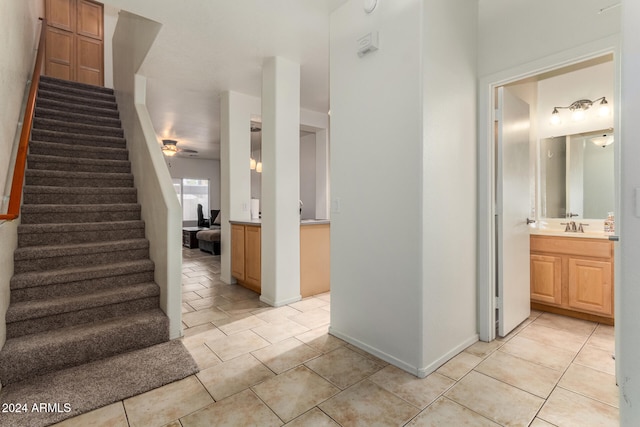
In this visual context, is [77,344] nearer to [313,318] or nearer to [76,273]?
[76,273]

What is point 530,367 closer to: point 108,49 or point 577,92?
point 577,92

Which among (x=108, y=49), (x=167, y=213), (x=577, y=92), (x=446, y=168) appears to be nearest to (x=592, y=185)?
(x=577, y=92)

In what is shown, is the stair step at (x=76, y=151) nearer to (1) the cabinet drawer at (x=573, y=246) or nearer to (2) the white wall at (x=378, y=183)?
(2) the white wall at (x=378, y=183)

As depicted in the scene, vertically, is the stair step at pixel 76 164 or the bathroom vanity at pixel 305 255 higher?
the stair step at pixel 76 164

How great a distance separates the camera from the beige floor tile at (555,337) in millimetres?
2486

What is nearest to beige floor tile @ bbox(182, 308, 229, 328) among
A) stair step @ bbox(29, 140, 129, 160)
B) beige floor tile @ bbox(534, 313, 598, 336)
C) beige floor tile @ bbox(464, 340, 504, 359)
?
beige floor tile @ bbox(464, 340, 504, 359)

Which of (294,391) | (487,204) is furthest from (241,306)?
(487,204)

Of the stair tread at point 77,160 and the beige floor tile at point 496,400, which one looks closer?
the beige floor tile at point 496,400

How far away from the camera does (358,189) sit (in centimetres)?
244

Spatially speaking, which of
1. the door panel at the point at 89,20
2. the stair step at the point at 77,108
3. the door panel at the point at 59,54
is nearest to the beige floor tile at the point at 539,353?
the stair step at the point at 77,108

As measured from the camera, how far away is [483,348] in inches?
96.1

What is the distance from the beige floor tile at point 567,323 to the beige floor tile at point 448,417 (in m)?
1.75

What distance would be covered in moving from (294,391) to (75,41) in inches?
293

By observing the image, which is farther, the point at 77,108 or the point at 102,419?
the point at 77,108
